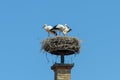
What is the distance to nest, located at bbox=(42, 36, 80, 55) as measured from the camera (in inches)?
1126

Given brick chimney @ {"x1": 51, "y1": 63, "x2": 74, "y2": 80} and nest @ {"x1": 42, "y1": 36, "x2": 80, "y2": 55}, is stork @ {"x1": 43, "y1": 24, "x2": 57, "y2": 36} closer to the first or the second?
nest @ {"x1": 42, "y1": 36, "x2": 80, "y2": 55}

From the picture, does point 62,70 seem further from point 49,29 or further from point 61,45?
point 49,29

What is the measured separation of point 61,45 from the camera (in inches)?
1123

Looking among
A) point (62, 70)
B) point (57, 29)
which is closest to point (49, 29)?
A: point (57, 29)

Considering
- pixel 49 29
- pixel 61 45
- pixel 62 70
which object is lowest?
pixel 62 70

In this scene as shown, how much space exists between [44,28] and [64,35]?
1230 mm

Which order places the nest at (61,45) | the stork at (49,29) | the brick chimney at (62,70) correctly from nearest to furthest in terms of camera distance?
1. the brick chimney at (62,70)
2. the nest at (61,45)
3. the stork at (49,29)

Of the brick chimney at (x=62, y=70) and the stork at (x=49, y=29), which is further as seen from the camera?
the stork at (x=49, y=29)

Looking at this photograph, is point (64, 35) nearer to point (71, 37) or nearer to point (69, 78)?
point (71, 37)

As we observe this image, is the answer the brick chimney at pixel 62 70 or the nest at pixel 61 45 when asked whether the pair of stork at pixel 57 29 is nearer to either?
the nest at pixel 61 45

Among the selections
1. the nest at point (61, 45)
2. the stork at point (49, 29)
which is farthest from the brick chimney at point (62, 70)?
the stork at point (49, 29)

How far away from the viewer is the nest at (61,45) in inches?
1126

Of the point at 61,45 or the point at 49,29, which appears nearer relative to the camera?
the point at 61,45

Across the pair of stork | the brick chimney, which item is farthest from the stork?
the brick chimney
